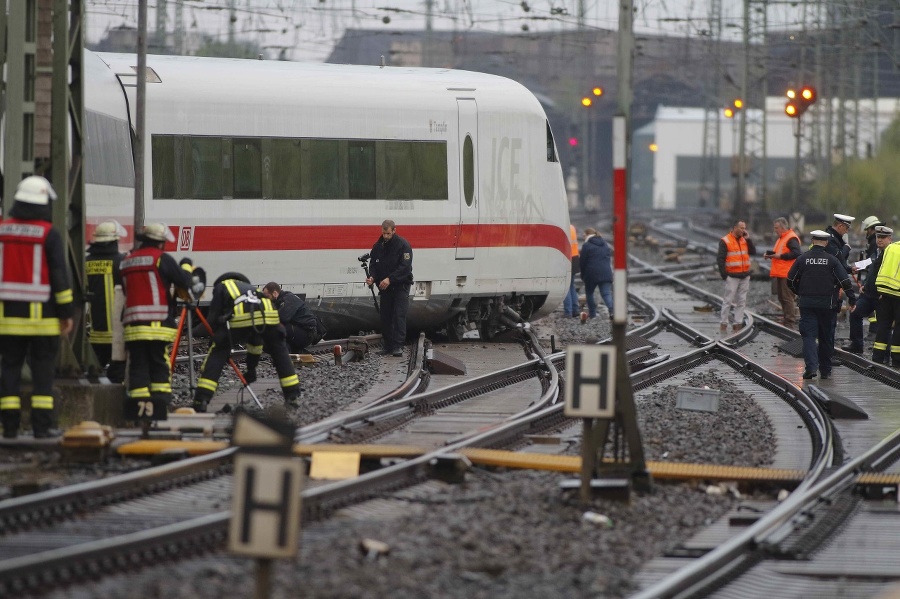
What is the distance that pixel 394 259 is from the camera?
17047mm

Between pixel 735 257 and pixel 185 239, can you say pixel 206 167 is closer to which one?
pixel 185 239

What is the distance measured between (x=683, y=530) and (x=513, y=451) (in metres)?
2.63

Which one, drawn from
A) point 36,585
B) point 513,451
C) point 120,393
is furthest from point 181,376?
point 36,585

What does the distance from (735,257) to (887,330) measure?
4.25m

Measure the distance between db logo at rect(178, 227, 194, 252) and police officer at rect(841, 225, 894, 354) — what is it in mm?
8032

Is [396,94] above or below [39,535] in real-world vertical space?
above

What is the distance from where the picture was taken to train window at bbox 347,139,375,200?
18031mm

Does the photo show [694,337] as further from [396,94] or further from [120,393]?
[120,393]

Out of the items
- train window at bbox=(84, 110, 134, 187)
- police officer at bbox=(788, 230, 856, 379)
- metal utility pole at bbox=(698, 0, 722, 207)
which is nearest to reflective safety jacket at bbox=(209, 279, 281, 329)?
train window at bbox=(84, 110, 134, 187)

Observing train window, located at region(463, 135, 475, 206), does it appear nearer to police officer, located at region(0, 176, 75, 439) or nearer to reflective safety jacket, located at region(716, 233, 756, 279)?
reflective safety jacket, located at region(716, 233, 756, 279)

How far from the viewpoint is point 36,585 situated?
6207mm

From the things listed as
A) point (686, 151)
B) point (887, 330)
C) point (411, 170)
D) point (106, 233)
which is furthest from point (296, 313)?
point (686, 151)

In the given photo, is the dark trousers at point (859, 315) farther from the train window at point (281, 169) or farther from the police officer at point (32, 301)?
the police officer at point (32, 301)

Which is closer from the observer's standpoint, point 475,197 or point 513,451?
point 513,451
